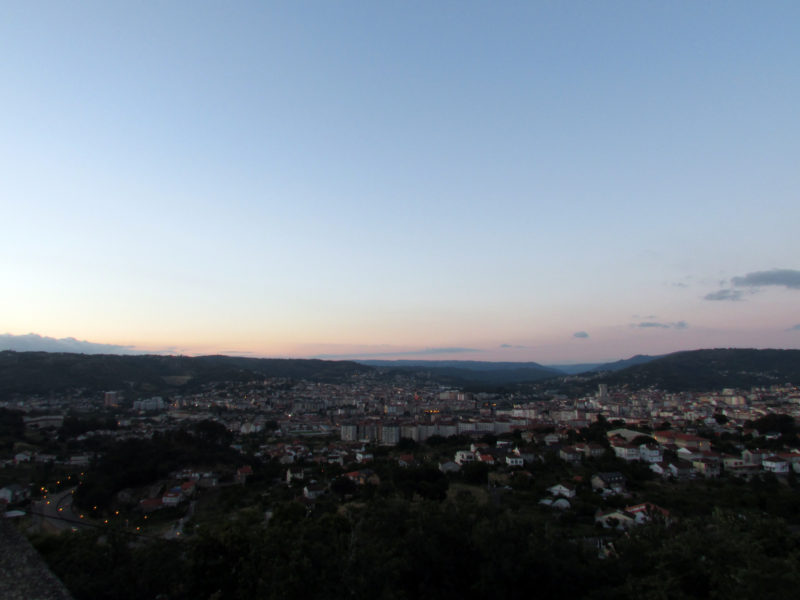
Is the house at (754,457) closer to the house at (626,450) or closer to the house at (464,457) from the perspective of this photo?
the house at (626,450)

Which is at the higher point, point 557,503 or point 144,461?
point 557,503

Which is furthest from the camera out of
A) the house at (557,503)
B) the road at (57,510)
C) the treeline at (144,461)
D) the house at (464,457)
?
the house at (464,457)

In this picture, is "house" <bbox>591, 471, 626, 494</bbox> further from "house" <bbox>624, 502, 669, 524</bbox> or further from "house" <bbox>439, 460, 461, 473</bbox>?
"house" <bbox>439, 460, 461, 473</bbox>

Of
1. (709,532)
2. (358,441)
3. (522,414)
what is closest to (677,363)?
(522,414)

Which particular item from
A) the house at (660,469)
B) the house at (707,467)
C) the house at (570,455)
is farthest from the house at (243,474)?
the house at (707,467)

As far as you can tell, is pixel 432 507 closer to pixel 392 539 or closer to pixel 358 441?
pixel 392 539

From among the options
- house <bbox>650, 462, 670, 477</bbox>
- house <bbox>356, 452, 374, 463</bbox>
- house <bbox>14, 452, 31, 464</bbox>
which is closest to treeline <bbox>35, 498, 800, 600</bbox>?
house <bbox>650, 462, 670, 477</bbox>

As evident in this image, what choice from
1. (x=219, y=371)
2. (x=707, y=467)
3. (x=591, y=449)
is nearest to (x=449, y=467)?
(x=591, y=449)

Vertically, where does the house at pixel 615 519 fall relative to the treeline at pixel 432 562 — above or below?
below

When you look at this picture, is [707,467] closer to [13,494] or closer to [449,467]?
[449,467]
